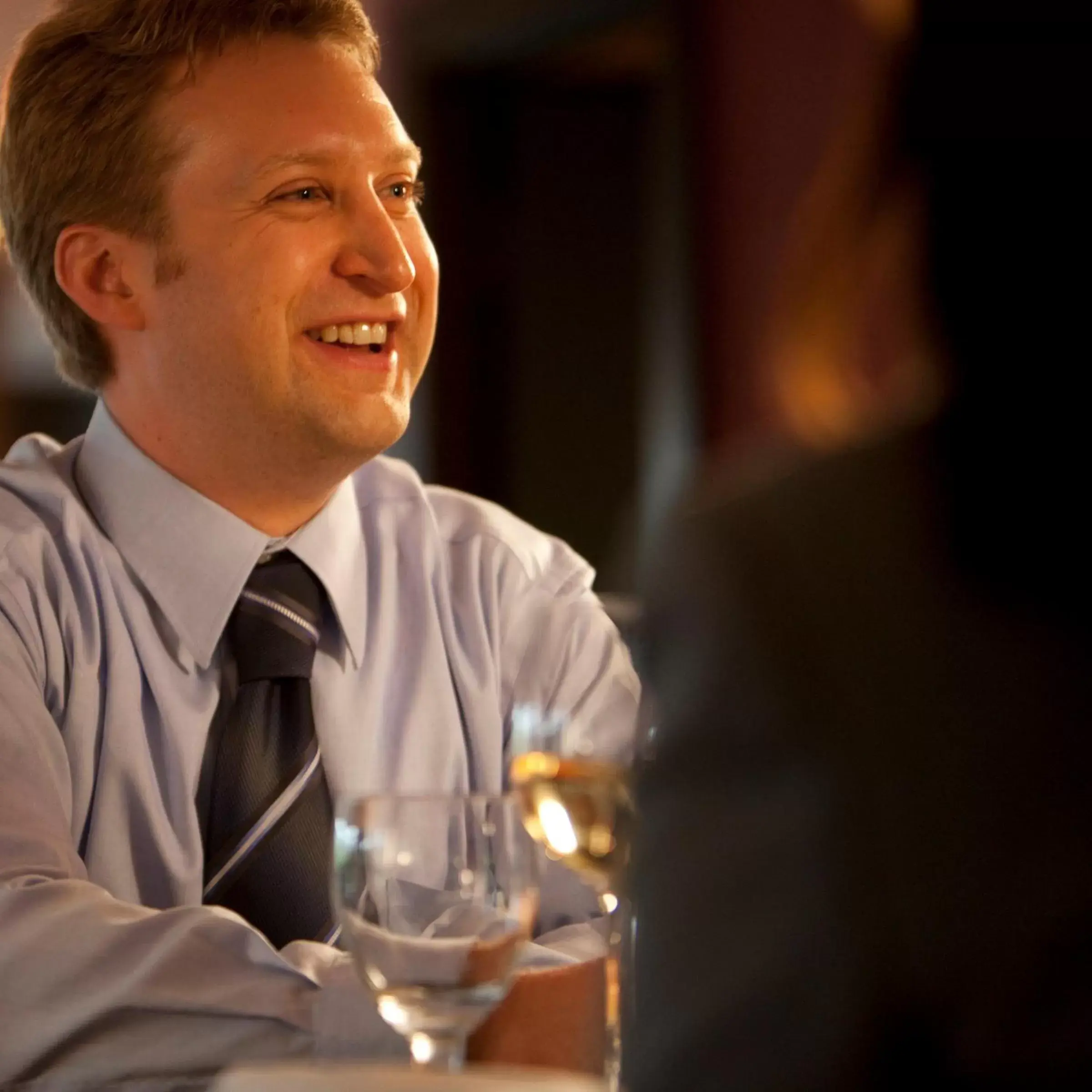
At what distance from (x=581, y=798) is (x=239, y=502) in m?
0.90

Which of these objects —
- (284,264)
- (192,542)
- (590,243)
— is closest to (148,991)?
(192,542)

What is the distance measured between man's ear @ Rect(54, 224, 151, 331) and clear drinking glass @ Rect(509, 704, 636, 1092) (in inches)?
39.0

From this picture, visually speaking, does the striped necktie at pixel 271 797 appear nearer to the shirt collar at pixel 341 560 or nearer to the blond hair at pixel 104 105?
the shirt collar at pixel 341 560

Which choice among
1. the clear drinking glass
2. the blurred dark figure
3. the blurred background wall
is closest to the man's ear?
the clear drinking glass

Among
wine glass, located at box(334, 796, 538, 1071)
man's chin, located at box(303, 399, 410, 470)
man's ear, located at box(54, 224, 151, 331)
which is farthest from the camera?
man's ear, located at box(54, 224, 151, 331)

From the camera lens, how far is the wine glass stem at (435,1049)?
0.78 m


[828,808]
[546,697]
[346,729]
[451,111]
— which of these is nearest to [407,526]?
[346,729]

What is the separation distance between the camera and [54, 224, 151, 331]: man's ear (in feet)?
5.79

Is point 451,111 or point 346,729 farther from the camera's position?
point 451,111

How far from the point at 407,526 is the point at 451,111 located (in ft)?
10.1

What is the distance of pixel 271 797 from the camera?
1471 mm

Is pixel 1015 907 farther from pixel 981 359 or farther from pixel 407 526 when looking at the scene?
pixel 407 526

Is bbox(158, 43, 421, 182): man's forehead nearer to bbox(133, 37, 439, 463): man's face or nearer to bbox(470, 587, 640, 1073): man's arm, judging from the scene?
bbox(133, 37, 439, 463): man's face

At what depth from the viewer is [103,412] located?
1.77 m
